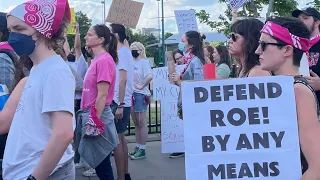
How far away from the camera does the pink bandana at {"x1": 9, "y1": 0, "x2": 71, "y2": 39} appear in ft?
7.57

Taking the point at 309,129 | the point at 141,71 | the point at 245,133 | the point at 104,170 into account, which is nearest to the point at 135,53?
the point at 141,71

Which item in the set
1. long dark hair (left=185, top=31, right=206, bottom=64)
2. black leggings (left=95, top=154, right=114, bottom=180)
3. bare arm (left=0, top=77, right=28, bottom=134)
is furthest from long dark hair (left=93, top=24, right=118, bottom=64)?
bare arm (left=0, top=77, right=28, bottom=134)

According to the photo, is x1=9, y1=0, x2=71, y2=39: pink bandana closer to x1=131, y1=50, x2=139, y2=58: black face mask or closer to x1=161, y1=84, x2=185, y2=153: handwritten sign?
x1=161, y1=84, x2=185, y2=153: handwritten sign

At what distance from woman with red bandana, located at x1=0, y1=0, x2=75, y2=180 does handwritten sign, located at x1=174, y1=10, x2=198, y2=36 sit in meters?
5.90

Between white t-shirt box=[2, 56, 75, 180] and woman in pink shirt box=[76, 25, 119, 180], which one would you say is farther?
woman in pink shirt box=[76, 25, 119, 180]

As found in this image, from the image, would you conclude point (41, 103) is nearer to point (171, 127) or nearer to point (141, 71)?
point (171, 127)

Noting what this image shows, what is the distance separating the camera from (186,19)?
8195mm

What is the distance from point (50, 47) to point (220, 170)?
1.07m

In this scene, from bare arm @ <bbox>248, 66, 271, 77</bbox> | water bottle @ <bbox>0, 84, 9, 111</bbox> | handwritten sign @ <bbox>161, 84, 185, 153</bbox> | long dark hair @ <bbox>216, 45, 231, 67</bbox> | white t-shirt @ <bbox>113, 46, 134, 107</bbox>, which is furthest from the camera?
long dark hair @ <bbox>216, 45, 231, 67</bbox>

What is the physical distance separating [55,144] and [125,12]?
5469 mm

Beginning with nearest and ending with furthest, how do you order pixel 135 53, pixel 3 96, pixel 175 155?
1. pixel 3 96
2. pixel 175 155
3. pixel 135 53

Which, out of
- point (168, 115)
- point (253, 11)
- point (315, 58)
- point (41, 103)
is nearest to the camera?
point (41, 103)

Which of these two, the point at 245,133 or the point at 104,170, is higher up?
the point at 245,133

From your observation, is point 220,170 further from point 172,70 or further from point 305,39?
point 172,70
